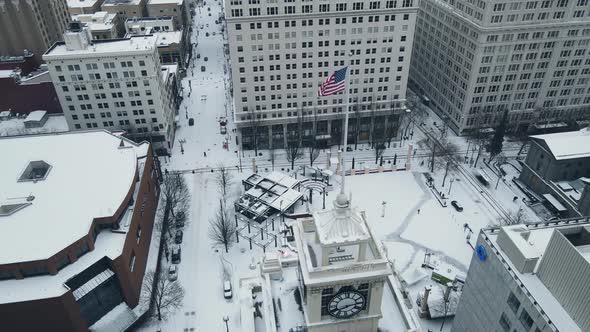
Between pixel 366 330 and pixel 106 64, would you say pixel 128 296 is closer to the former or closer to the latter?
pixel 366 330

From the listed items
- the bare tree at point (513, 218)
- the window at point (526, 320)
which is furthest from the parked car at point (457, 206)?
the window at point (526, 320)

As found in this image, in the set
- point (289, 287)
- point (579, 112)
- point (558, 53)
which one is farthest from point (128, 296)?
point (579, 112)

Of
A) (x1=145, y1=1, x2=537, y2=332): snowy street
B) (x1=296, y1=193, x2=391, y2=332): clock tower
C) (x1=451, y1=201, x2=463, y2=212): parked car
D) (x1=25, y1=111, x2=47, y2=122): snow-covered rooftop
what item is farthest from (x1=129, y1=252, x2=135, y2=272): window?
(x1=25, y1=111, x2=47, y2=122): snow-covered rooftop

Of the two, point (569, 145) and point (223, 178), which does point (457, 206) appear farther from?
point (223, 178)

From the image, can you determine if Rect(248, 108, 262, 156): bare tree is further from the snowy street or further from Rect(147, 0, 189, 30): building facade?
Rect(147, 0, 189, 30): building facade

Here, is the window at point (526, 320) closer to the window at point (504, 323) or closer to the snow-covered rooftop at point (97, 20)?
the window at point (504, 323)

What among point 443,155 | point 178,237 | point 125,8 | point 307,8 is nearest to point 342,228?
point 178,237
